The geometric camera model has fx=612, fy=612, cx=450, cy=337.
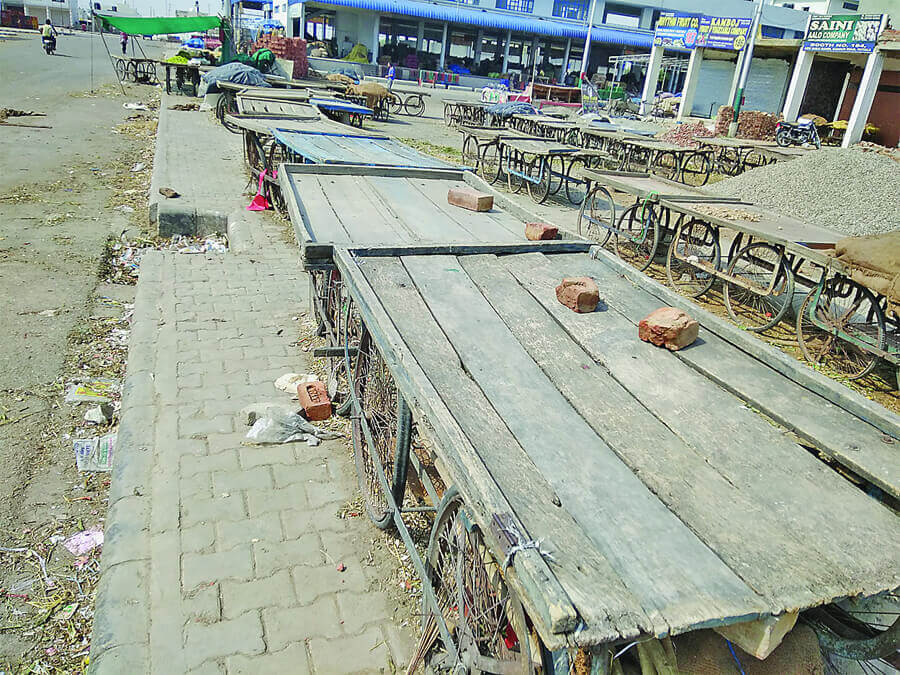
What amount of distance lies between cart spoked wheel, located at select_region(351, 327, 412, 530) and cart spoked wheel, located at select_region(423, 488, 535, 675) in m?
0.64

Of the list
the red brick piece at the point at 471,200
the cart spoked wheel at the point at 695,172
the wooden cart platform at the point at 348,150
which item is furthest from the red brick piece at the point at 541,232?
the cart spoked wheel at the point at 695,172

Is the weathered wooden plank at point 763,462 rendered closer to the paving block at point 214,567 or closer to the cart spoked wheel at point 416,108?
the paving block at point 214,567

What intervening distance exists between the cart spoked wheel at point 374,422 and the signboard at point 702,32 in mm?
20723

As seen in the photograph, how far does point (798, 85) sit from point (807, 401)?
21.6 m

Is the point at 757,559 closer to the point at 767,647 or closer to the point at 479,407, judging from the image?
the point at 767,647

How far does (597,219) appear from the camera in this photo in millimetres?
8188

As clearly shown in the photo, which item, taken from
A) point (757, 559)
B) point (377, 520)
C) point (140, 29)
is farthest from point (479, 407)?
point (140, 29)

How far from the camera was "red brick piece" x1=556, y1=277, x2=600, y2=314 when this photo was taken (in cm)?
255

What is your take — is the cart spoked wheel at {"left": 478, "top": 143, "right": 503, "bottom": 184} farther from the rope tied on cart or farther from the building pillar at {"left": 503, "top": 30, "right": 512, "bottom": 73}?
the building pillar at {"left": 503, "top": 30, "right": 512, "bottom": 73}

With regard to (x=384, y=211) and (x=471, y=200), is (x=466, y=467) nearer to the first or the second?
(x=384, y=211)

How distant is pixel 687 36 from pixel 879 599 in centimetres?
2552

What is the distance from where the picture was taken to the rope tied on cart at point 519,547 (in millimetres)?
1249

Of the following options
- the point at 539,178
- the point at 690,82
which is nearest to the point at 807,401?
the point at 539,178

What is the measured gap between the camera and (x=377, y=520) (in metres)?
2.87
